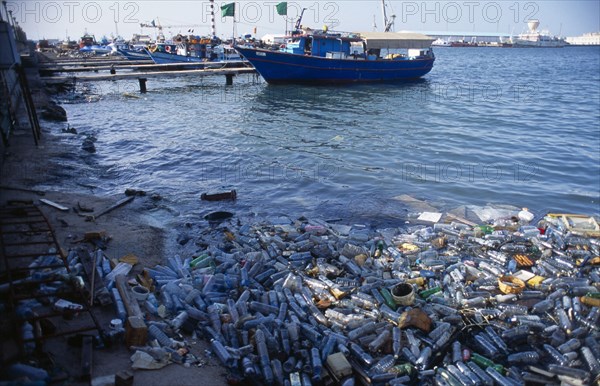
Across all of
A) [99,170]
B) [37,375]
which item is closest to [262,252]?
[37,375]

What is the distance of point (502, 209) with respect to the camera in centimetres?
1117

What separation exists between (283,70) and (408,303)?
32.0 meters

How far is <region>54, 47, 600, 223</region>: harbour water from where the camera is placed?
11.9 m

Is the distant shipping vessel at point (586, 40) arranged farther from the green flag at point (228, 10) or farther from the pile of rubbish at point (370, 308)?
the pile of rubbish at point (370, 308)

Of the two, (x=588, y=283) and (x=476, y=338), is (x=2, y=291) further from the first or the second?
(x=588, y=283)

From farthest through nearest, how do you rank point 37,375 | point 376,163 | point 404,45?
point 404,45
point 376,163
point 37,375

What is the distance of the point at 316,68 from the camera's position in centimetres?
3547

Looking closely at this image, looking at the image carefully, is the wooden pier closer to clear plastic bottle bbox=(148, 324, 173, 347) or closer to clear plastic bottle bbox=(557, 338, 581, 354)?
clear plastic bottle bbox=(148, 324, 173, 347)

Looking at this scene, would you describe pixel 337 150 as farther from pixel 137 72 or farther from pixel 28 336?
pixel 137 72

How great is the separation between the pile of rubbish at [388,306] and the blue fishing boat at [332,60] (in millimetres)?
28509

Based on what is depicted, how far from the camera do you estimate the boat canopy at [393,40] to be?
38.2m

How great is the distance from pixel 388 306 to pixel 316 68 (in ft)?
105

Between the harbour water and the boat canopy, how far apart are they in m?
8.16

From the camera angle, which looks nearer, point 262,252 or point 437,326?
point 437,326
